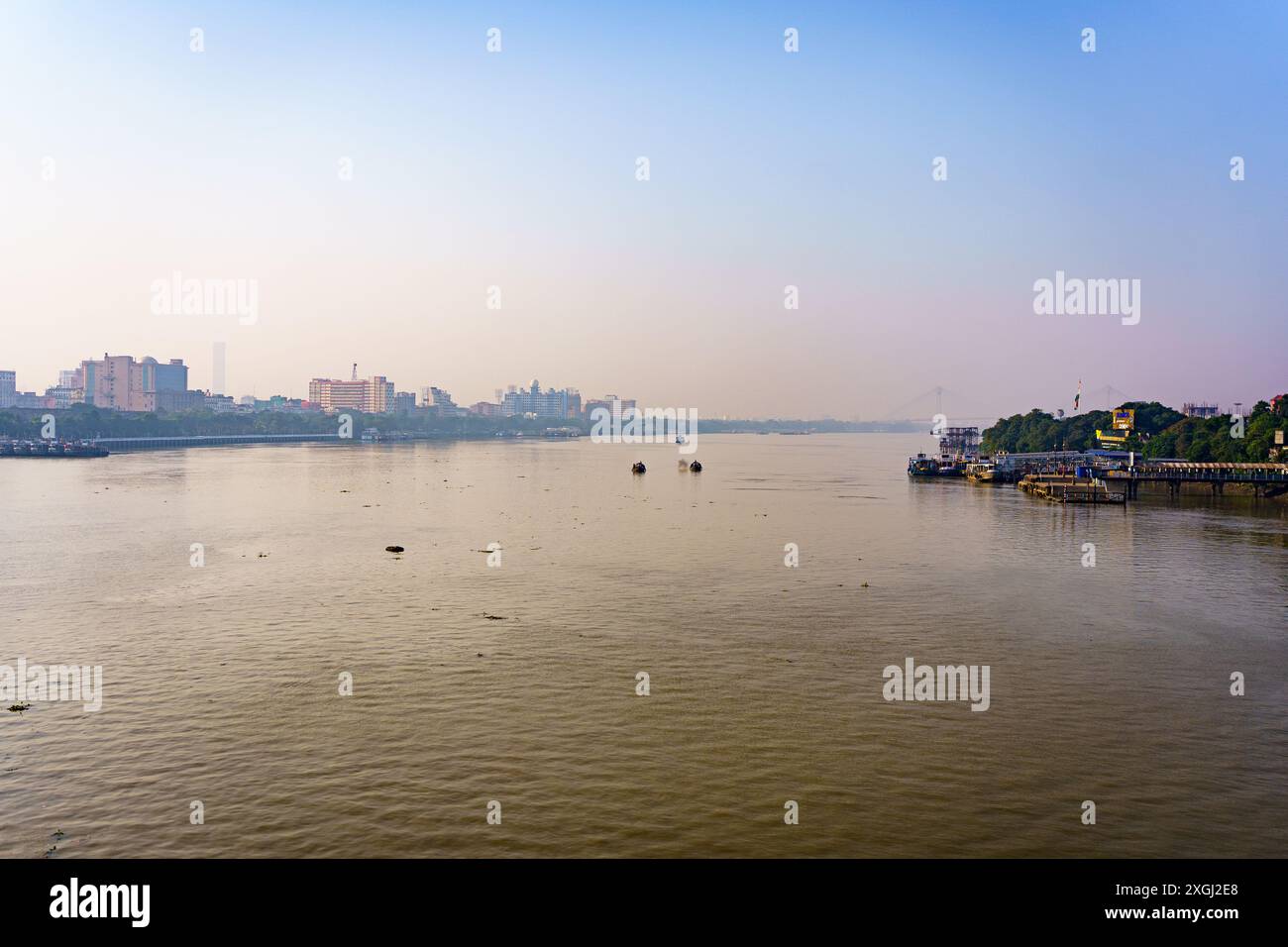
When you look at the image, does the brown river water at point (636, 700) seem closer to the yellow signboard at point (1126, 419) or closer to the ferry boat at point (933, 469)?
the ferry boat at point (933, 469)

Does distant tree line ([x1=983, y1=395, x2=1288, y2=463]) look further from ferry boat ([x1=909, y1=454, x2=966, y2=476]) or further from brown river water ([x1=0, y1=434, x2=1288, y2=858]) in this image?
brown river water ([x1=0, y1=434, x2=1288, y2=858])

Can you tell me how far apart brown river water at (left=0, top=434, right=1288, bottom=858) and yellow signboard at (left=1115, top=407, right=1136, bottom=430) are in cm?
10284

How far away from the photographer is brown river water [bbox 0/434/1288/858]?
575 inches

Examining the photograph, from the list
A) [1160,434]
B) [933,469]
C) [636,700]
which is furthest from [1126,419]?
[636,700]

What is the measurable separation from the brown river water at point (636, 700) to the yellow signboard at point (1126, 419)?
102836 millimetres

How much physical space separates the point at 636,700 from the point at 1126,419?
5676 inches

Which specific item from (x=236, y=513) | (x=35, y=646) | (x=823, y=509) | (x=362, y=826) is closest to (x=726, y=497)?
(x=823, y=509)

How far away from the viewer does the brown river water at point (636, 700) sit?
14602mm

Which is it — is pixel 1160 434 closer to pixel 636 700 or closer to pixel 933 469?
pixel 933 469

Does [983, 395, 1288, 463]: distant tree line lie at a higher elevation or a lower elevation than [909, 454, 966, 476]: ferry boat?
higher

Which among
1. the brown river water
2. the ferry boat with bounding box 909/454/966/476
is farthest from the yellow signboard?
the brown river water

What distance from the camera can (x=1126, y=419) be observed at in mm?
142375
